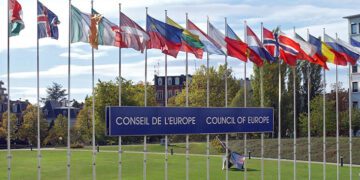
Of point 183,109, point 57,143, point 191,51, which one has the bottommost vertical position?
point 57,143

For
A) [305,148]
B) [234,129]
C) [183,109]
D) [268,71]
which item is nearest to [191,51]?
[183,109]

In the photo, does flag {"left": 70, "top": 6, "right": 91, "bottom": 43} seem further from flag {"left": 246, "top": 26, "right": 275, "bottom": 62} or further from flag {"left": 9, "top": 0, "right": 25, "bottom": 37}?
flag {"left": 246, "top": 26, "right": 275, "bottom": 62}

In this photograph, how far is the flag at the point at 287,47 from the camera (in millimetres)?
30266

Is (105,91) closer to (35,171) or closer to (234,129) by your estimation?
(35,171)

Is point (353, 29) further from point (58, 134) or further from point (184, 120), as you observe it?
point (184, 120)

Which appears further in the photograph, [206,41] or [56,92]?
[56,92]

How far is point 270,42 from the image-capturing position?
3009cm

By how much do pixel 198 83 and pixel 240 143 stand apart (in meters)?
18.4

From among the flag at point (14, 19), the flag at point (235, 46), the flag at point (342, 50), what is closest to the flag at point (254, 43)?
the flag at point (235, 46)

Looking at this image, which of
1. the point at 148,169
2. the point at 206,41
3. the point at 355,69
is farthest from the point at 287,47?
the point at 355,69

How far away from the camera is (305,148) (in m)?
58.6

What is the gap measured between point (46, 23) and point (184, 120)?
8.01 m

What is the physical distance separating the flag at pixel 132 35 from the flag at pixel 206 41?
2.92 meters

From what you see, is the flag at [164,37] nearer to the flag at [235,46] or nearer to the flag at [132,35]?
the flag at [132,35]
